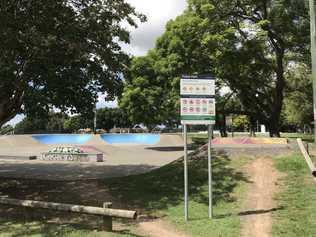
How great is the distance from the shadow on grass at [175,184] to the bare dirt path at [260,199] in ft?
1.60

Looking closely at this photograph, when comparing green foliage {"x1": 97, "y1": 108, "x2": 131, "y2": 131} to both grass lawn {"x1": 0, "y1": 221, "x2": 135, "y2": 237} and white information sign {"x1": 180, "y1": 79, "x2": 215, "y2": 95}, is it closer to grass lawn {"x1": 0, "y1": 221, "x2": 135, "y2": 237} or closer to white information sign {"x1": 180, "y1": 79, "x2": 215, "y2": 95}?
→ white information sign {"x1": 180, "y1": 79, "x2": 215, "y2": 95}

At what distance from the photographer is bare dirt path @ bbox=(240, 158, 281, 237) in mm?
10461

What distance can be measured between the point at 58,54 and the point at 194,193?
5444 mm

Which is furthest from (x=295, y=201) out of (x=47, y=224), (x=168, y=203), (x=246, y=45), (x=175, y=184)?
(x=246, y=45)

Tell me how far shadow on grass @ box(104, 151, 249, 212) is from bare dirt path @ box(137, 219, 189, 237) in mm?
1710

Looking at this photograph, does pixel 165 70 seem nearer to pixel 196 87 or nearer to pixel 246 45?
pixel 246 45

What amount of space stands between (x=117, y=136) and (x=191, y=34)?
33441 mm

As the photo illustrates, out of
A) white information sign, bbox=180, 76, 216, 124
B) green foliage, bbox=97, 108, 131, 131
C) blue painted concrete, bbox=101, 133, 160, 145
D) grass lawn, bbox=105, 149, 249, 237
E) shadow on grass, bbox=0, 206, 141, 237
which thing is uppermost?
green foliage, bbox=97, 108, 131, 131

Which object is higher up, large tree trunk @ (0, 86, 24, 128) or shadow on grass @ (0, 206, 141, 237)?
large tree trunk @ (0, 86, 24, 128)

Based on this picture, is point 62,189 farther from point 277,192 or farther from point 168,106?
point 168,106

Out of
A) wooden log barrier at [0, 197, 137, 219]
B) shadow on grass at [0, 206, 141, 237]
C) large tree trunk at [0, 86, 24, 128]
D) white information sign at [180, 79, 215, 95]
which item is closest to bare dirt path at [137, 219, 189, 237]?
shadow on grass at [0, 206, 141, 237]

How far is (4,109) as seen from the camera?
16.0m

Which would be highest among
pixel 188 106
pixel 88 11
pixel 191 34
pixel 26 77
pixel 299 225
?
pixel 191 34

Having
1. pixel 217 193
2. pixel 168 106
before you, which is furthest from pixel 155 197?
pixel 168 106
